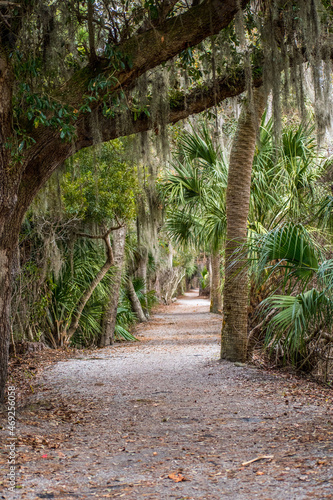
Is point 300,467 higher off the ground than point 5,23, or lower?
lower

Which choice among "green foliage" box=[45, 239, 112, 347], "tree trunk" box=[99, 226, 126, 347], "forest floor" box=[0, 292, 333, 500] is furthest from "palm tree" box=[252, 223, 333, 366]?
"tree trunk" box=[99, 226, 126, 347]

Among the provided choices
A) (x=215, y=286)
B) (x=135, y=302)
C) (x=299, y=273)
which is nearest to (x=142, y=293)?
(x=135, y=302)

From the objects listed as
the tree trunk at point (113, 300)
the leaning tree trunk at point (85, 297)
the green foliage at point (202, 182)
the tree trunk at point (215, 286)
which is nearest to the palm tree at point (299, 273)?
the green foliage at point (202, 182)

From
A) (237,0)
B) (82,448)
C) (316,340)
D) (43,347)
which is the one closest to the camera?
(82,448)

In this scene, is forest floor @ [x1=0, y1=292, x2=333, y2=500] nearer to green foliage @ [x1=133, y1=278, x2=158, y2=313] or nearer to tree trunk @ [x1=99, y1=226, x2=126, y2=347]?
tree trunk @ [x1=99, y1=226, x2=126, y2=347]

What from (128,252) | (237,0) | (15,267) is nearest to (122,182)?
(15,267)

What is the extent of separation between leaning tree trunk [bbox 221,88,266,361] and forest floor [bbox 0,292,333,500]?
455mm

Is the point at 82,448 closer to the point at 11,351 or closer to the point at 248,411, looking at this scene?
the point at 248,411

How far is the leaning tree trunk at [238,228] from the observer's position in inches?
257

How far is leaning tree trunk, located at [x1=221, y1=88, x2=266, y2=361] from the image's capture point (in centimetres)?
652

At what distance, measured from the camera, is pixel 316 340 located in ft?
18.8

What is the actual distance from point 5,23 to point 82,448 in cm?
369

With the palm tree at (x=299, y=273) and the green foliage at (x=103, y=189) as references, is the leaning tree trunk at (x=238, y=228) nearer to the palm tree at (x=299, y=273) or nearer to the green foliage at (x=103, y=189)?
the palm tree at (x=299, y=273)

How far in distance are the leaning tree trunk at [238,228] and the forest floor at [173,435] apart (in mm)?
455
